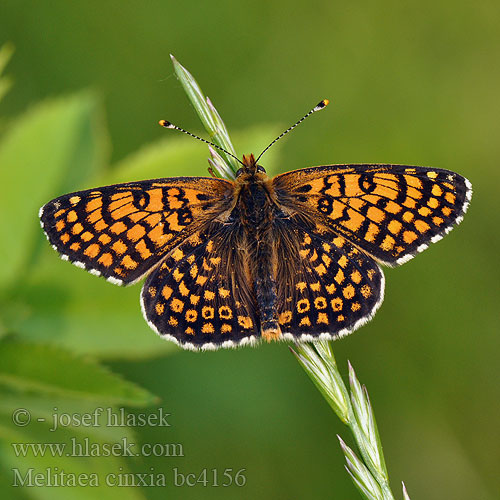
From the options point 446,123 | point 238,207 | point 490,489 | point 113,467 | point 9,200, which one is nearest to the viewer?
point 113,467

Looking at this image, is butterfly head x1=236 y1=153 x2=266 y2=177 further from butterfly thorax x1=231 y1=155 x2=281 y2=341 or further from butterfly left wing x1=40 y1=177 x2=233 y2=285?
butterfly left wing x1=40 y1=177 x2=233 y2=285

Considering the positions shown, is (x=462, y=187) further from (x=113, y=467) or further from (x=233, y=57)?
(x=233, y=57)

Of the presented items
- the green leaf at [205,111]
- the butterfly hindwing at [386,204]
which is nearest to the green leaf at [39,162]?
the green leaf at [205,111]

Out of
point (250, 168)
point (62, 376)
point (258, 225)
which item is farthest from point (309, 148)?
point (62, 376)

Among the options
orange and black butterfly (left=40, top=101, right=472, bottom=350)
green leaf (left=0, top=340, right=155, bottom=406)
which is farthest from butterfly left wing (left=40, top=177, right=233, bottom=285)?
green leaf (left=0, top=340, right=155, bottom=406)

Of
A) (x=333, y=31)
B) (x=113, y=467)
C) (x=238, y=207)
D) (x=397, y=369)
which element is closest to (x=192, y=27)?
(x=333, y=31)

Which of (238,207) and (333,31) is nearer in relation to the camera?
(238,207)

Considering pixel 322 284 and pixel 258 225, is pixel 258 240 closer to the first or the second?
pixel 258 225
